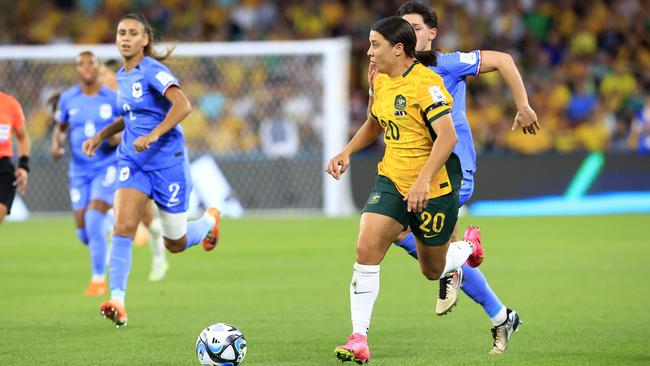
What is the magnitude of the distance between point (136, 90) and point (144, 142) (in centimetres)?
59

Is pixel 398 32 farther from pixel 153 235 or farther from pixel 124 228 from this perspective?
pixel 153 235

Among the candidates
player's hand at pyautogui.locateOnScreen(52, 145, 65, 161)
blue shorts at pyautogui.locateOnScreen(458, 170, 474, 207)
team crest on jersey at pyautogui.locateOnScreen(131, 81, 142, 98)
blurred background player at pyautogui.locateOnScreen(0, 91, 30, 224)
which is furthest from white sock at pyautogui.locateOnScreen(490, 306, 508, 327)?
player's hand at pyautogui.locateOnScreen(52, 145, 65, 161)

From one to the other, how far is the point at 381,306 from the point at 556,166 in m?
10.5

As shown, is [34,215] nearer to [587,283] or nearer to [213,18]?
[213,18]

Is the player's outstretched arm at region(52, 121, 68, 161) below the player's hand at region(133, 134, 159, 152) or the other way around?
below

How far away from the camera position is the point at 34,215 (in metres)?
20.1

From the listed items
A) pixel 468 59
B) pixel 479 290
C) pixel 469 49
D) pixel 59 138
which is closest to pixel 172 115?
pixel 468 59

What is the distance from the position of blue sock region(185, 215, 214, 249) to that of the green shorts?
334cm

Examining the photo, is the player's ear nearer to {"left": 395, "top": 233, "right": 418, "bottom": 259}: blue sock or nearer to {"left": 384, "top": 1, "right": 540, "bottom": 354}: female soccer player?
{"left": 384, "top": 1, "right": 540, "bottom": 354}: female soccer player

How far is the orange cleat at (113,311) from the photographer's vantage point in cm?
824

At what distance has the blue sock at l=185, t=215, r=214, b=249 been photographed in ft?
32.4

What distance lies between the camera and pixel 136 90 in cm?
882

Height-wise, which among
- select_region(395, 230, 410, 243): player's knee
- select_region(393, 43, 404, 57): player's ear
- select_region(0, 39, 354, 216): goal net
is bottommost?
select_region(0, 39, 354, 216): goal net

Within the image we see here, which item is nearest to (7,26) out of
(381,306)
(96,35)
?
(96,35)
